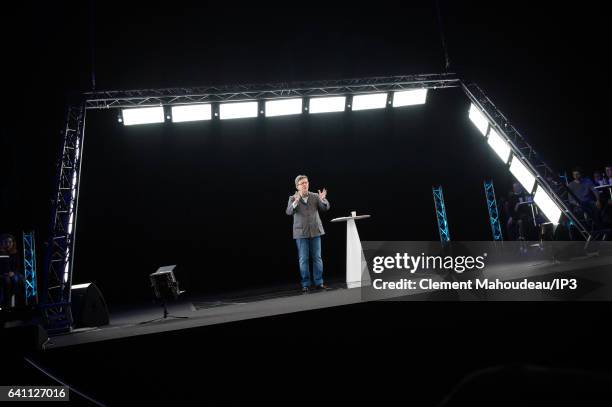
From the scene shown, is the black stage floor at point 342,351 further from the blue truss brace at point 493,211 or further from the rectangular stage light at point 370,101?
the blue truss brace at point 493,211

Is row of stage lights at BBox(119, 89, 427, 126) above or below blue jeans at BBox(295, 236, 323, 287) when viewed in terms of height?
above

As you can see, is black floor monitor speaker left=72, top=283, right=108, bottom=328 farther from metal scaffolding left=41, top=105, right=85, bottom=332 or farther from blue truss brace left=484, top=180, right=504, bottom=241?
blue truss brace left=484, top=180, right=504, bottom=241

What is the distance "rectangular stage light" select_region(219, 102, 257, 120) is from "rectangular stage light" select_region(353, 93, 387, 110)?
190 cm

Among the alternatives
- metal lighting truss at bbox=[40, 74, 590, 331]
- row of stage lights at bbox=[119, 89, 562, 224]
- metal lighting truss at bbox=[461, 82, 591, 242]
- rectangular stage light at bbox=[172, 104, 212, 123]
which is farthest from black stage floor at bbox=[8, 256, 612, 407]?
rectangular stage light at bbox=[172, 104, 212, 123]

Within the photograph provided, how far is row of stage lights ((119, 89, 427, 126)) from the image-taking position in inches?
306

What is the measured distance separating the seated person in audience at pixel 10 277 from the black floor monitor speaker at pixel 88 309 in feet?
6.92

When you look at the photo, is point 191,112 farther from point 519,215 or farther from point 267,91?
point 519,215

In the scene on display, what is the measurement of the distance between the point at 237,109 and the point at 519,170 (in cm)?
500

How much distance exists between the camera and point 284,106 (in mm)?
8172

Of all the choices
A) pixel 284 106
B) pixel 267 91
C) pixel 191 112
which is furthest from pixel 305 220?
pixel 191 112

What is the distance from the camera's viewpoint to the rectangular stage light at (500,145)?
7008 mm

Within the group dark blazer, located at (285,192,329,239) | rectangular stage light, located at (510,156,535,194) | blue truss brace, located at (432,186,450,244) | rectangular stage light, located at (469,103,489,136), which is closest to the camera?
dark blazer, located at (285,192,329,239)

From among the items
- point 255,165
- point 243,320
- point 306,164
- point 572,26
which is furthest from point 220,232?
point 572,26

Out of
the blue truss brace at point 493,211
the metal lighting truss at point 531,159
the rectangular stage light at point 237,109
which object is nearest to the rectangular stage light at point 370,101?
the metal lighting truss at point 531,159
